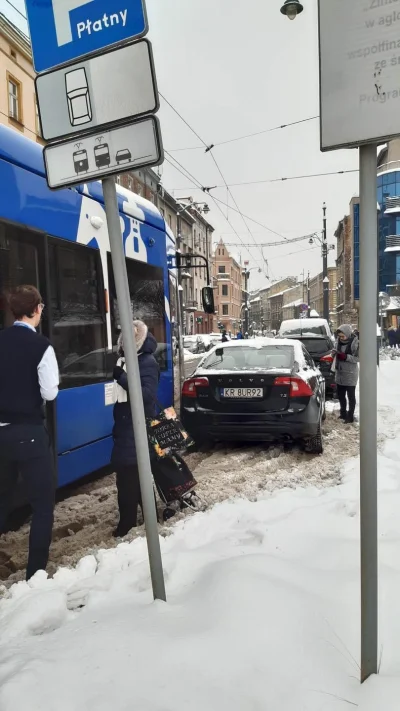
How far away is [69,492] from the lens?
547 centimetres

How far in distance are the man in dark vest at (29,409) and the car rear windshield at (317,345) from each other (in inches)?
396

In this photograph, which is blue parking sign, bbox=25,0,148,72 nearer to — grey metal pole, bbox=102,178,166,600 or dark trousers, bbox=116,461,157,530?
grey metal pole, bbox=102,178,166,600

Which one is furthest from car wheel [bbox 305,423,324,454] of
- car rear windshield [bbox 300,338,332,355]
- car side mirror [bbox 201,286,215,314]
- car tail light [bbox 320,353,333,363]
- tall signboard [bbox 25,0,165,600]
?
car rear windshield [bbox 300,338,332,355]

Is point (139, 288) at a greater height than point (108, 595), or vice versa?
point (139, 288)

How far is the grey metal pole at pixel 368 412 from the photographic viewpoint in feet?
6.20

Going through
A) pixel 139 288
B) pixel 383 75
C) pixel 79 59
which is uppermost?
pixel 79 59

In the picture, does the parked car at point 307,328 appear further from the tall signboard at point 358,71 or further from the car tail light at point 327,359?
the tall signboard at point 358,71

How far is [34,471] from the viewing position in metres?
3.24

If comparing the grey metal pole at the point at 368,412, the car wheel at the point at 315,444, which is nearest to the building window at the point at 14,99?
the car wheel at the point at 315,444

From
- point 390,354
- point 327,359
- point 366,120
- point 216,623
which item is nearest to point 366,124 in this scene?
point 366,120

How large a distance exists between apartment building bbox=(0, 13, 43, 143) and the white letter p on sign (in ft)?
68.8

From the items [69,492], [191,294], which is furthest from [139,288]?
[191,294]

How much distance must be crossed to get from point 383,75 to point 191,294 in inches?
2607

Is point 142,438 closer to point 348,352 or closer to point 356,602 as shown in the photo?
point 356,602
